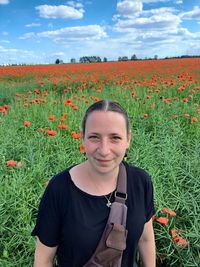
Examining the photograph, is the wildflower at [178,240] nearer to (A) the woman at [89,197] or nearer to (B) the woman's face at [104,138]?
(A) the woman at [89,197]

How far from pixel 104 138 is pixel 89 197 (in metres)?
0.26

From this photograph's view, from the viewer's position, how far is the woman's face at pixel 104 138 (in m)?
1.48

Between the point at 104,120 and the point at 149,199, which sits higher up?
the point at 104,120

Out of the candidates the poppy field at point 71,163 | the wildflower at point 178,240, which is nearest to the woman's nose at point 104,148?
the poppy field at point 71,163

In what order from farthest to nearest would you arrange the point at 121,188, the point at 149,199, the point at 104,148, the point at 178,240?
the point at 178,240, the point at 149,199, the point at 121,188, the point at 104,148

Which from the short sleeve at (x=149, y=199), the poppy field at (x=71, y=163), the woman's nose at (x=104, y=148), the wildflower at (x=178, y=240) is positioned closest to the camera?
the woman's nose at (x=104, y=148)

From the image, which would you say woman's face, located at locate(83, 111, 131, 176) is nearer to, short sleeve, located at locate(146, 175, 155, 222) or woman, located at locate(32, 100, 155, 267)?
woman, located at locate(32, 100, 155, 267)

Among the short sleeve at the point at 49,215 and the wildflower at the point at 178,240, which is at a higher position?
the short sleeve at the point at 49,215

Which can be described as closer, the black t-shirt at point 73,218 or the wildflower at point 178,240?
the black t-shirt at point 73,218

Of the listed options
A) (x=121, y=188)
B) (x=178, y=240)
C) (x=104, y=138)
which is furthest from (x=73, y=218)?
(x=178, y=240)

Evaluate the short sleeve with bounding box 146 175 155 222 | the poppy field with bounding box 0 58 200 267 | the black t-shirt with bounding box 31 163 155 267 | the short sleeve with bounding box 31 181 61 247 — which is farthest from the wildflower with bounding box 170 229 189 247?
the short sleeve with bounding box 31 181 61 247

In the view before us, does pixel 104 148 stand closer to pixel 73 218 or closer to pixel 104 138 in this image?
pixel 104 138

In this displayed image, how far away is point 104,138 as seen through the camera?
1.48 m

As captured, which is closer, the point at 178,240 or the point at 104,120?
the point at 104,120
